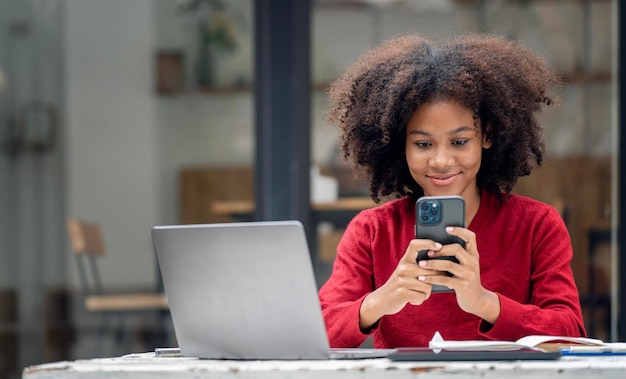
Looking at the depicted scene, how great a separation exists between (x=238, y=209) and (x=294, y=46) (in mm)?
746

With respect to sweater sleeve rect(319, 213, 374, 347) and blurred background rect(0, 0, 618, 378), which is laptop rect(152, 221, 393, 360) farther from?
blurred background rect(0, 0, 618, 378)

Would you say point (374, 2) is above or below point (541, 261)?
above

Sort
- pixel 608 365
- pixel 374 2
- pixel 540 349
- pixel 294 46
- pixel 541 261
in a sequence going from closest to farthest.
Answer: pixel 608 365 < pixel 540 349 < pixel 541 261 < pixel 294 46 < pixel 374 2

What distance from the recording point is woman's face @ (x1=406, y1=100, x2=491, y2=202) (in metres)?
2.08

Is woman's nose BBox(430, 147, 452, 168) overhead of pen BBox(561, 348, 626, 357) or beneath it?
overhead

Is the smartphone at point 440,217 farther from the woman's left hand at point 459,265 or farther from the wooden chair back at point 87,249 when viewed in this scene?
the wooden chair back at point 87,249

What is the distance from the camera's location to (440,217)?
1725 millimetres

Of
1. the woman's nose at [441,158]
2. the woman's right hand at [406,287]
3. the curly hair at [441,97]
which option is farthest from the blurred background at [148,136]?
the woman's right hand at [406,287]

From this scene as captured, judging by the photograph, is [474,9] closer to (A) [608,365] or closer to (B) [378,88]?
(B) [378,88]

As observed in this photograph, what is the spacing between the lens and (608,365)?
1.41m

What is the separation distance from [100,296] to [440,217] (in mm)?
3326

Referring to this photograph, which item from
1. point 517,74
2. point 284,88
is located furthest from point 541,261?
point 284,88

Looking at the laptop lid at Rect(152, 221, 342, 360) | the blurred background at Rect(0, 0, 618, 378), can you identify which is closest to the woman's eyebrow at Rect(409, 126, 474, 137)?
the laptop lid at Rect(152, 221, 342, 360)

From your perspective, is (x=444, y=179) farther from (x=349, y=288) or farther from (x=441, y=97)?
(x=349, y=288)
